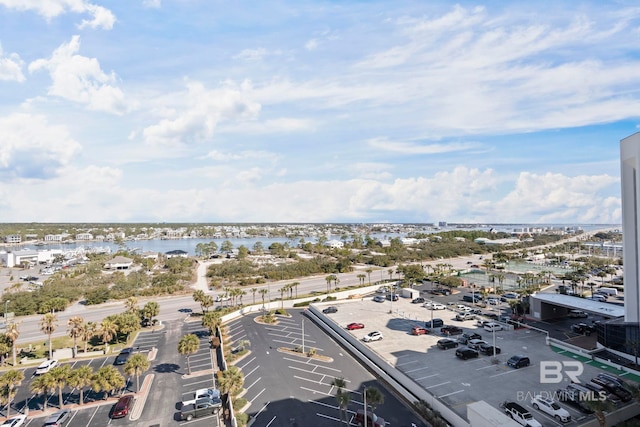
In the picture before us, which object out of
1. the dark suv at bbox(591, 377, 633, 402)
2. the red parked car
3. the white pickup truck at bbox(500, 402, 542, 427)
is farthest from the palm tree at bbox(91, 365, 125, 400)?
the dark suv at bbox(591, 377, 633, 402)

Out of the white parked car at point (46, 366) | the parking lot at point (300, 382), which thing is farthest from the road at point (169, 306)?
the parking lot at point (300, 382)

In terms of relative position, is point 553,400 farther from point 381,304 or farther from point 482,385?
point 381,304

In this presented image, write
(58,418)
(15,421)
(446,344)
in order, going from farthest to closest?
(446,344)
(58,418)
(15,421)

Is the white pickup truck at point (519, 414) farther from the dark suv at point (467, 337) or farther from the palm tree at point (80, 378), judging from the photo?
the palm tree at point (80, 378)

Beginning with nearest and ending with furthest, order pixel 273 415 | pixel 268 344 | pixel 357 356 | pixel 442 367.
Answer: pixel 273 415
pixel 442 367
pixel 357 356
pixel 268 344

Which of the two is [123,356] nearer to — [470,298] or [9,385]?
[9,385]

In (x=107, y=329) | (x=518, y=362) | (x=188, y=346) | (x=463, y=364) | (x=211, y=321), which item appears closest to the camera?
(x=518, y=362)

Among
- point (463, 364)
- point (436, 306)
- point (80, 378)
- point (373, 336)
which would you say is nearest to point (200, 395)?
point (80, 378)

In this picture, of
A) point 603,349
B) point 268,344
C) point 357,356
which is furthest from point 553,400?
point 268,344
